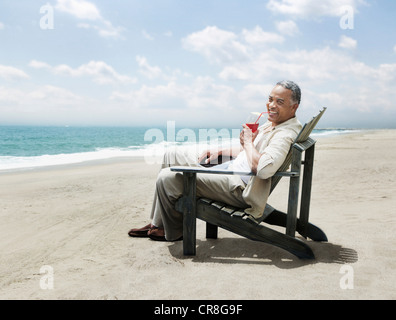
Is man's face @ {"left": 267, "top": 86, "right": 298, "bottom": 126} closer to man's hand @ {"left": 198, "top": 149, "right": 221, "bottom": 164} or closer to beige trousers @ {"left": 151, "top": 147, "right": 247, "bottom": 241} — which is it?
beige trousers @ {"left": 151, "top": 147, "right": 247, "bottom": 241}

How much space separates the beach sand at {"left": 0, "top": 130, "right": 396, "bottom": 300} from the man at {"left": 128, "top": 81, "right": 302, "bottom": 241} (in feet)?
1.65

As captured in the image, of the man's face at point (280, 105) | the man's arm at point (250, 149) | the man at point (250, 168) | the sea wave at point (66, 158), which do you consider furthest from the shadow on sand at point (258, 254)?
the sea wave at point (66, 158)

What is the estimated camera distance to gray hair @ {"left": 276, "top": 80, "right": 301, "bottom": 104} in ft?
9.87

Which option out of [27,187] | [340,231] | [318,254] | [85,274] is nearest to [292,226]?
[318,254]

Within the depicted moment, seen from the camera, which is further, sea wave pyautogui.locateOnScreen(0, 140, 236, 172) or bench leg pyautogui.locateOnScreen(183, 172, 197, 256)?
sea wave pyautogui.locateOnScreen(0, 140, 236, 172)

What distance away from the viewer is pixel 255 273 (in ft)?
A: 9.10

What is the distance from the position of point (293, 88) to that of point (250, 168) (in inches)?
34.1

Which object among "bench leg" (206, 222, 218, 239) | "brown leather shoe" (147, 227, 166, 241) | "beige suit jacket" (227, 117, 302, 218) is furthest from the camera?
"bench leg" (206, 222, 218, 239)

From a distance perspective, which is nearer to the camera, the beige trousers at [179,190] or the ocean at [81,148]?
the beige trousers at [179,190]

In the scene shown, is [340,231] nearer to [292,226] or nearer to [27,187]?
[292,226]

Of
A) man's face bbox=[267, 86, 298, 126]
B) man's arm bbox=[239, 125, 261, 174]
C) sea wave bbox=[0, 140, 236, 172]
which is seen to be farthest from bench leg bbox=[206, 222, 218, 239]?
sea wave bbox=[0, 140, 236, 172]

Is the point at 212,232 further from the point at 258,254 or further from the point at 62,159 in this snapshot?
the point at 62,159

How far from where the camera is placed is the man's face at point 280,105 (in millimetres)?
3018

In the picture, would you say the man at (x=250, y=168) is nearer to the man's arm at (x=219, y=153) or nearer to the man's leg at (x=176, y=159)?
the man's leg at (x=176, y=159)
